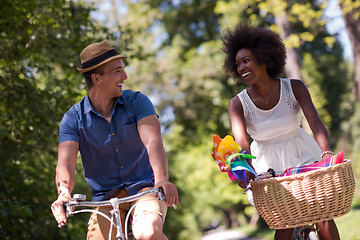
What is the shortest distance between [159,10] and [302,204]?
2150 centimetres

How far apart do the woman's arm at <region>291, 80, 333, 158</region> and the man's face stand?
1505 mm

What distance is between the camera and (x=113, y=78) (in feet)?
11.8

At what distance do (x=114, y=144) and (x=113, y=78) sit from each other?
1.59ft

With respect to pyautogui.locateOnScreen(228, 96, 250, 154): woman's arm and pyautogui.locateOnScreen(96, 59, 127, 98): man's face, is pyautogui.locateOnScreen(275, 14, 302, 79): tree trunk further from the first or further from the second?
pyautogui.locateOnScreen(96, 59, 127, 98): man's face

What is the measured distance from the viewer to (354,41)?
32.1ft

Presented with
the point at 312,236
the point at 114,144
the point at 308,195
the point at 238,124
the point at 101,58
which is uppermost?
the point at 101,58

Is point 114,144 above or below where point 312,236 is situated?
above

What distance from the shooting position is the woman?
4180 millimetres

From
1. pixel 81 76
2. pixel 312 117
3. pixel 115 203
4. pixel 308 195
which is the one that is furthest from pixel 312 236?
pixel 81 76

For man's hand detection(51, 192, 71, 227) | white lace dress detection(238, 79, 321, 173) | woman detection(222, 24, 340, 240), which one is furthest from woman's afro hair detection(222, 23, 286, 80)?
man's hand detection(51, 192, 71, 227)

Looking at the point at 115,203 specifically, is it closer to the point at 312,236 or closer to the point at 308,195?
the point at 308,195

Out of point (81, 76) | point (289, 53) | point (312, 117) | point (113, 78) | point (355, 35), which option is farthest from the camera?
point (289, 53)

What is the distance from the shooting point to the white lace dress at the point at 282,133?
421cm

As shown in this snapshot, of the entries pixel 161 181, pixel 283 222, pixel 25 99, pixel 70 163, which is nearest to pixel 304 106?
pixel 283 222
